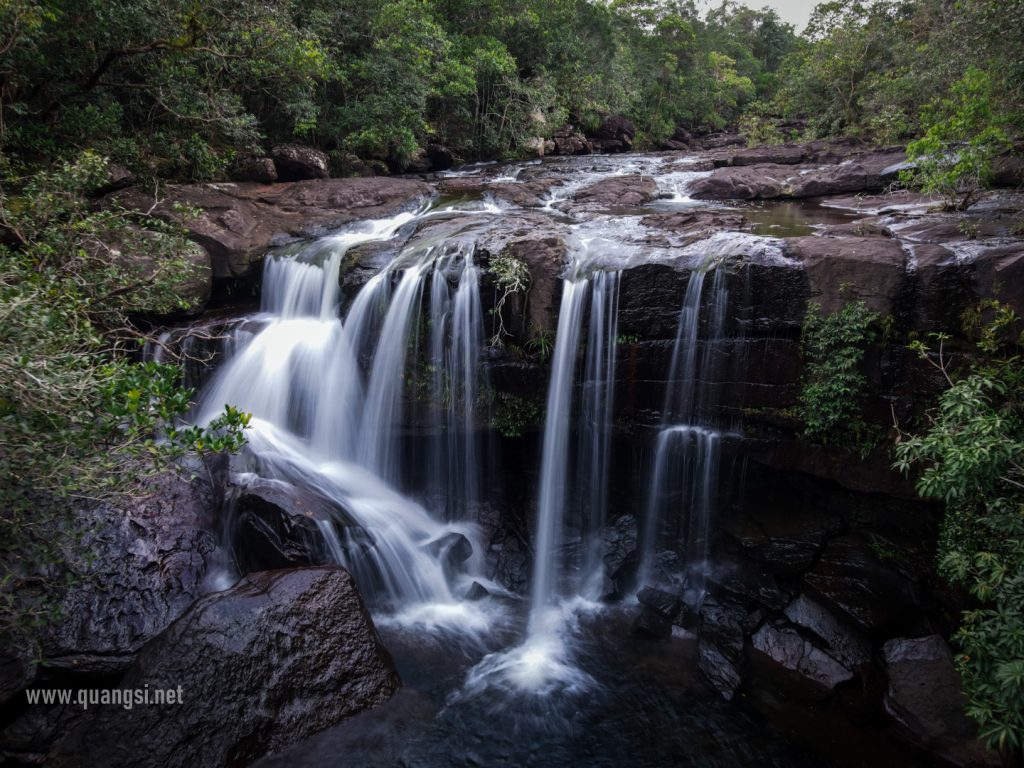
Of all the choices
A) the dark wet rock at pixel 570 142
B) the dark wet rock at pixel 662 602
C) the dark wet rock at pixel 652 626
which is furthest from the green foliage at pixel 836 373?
the dark wet rock at pixel 570 142

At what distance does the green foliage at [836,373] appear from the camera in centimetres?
680

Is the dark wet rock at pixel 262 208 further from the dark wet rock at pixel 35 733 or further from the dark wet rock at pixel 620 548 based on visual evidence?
the dark wet rock at pixel 620 548

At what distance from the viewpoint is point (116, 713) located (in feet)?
16.3

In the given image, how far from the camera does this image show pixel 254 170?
1375 cm

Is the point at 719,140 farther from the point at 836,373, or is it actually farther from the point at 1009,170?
the point at 836,373

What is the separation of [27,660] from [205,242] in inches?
312

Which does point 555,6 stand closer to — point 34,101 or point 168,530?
point 34,101

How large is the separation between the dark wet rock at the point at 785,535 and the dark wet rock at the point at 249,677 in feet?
16.5

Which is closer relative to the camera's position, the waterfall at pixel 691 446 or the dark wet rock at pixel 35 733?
the dark wet rock at pixel 35 733

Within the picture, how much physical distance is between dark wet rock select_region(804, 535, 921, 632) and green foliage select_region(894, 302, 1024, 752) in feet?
3.19

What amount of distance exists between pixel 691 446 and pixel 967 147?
21.1 feet

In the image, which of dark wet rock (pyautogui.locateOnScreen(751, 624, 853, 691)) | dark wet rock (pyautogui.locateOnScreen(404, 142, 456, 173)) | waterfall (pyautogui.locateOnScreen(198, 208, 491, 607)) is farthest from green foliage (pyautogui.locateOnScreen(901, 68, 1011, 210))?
dark wet rock (pyautogui.locateOnScreen(404, 142, 456, 173))

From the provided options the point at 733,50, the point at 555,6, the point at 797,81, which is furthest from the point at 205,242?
the point at 733,50

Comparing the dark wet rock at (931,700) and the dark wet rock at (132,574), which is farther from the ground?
the dark wet rock at (132,574)
